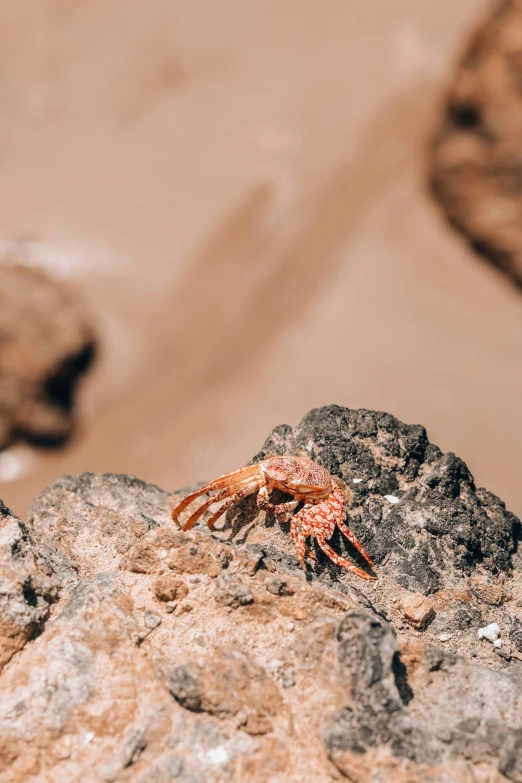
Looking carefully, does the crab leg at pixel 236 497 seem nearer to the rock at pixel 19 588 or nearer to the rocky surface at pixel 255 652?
the rocky surface at pixel 255 652

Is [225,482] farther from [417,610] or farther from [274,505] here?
[417,610]

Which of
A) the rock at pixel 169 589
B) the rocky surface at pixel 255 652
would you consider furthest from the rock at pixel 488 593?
the rock at pixel 169 589

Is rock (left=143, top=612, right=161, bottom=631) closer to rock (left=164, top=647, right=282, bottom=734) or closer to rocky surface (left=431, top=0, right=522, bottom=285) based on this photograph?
rock (left=164, top=647, right=282, bottom=734)

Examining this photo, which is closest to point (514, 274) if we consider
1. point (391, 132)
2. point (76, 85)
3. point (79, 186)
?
point (391, 132)

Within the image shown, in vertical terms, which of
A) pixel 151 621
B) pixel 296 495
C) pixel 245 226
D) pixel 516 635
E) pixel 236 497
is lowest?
pixel 516 635

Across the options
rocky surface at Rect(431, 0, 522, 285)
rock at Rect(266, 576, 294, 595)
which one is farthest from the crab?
rocky surface at Rect(431, 0, 522, 285)

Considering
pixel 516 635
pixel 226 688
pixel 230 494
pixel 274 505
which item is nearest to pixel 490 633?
pixel 516 635
